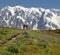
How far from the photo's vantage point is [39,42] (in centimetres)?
4097

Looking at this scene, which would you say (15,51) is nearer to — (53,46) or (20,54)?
(20,54)

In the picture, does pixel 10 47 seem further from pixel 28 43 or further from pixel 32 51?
pixel 28 43

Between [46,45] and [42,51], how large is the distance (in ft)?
13.2

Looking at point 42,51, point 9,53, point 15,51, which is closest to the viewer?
point 9,53

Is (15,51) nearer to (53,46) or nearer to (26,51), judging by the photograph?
(26,51)

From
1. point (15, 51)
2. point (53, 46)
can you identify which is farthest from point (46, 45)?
point (15, 51)

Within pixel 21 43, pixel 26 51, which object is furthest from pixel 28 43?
pixel 26 51

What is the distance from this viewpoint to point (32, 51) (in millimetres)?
35219

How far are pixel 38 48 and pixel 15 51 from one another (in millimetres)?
5069

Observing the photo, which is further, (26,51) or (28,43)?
(28,43)

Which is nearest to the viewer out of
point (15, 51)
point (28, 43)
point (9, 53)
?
point (9, 53)

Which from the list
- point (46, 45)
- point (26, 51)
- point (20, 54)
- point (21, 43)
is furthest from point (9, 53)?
point (46, 45)

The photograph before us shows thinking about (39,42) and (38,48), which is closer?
(38,48)

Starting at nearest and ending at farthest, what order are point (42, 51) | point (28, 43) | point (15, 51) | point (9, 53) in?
1. point (9, 53)
2. point (15, 51)
3. point (42, 51)
4. point (28, 43)
